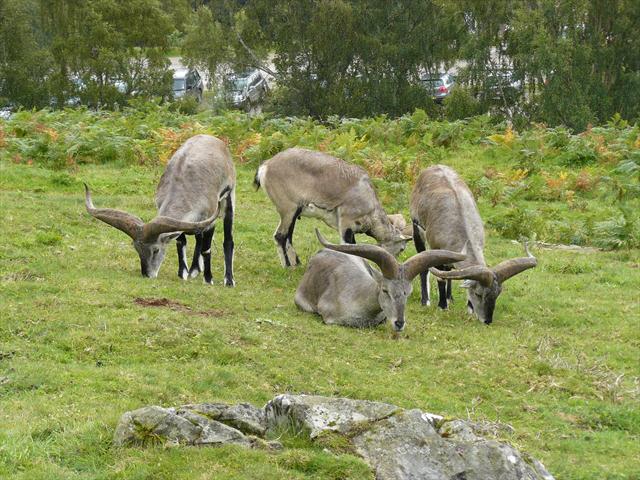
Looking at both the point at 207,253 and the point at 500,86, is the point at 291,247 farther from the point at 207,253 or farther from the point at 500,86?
the point at 500,86

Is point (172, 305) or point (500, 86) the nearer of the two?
point (172, 305)

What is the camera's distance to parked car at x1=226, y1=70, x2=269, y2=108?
51034mm

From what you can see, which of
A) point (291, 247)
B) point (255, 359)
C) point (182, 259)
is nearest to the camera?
point (255, 359)

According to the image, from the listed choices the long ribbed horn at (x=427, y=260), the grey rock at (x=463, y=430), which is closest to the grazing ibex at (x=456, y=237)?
the long ribbed horn at (x=427, y=260)

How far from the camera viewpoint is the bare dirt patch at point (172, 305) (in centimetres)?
1391

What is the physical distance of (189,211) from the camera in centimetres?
1602

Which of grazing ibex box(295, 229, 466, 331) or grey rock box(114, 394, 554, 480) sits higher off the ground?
grey rock box(114, 394, 554, 480)

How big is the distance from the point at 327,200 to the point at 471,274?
12.0 feet

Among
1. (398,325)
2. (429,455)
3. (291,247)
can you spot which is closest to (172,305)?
(398,325)

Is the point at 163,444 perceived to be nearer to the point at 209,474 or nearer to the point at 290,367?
the point at 209,474

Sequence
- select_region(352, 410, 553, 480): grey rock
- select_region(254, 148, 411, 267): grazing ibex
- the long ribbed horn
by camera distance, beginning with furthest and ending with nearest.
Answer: select_region(254, 148, 411, 267): grazing ibex < the long ribbed horn < select_region(352, 410, 553, 480): grey rock

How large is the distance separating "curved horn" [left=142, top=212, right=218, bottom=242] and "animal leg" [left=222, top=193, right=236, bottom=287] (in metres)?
1.38

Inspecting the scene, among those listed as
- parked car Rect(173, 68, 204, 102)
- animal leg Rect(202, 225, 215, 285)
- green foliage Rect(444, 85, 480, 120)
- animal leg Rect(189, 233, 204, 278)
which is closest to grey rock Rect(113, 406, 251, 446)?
animal leg Rect(202, 225, 215, 285)

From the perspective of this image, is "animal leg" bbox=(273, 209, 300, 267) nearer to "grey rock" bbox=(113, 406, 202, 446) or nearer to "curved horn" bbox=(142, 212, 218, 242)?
"curved horn" bbox=(142, 212, 218, 242)
